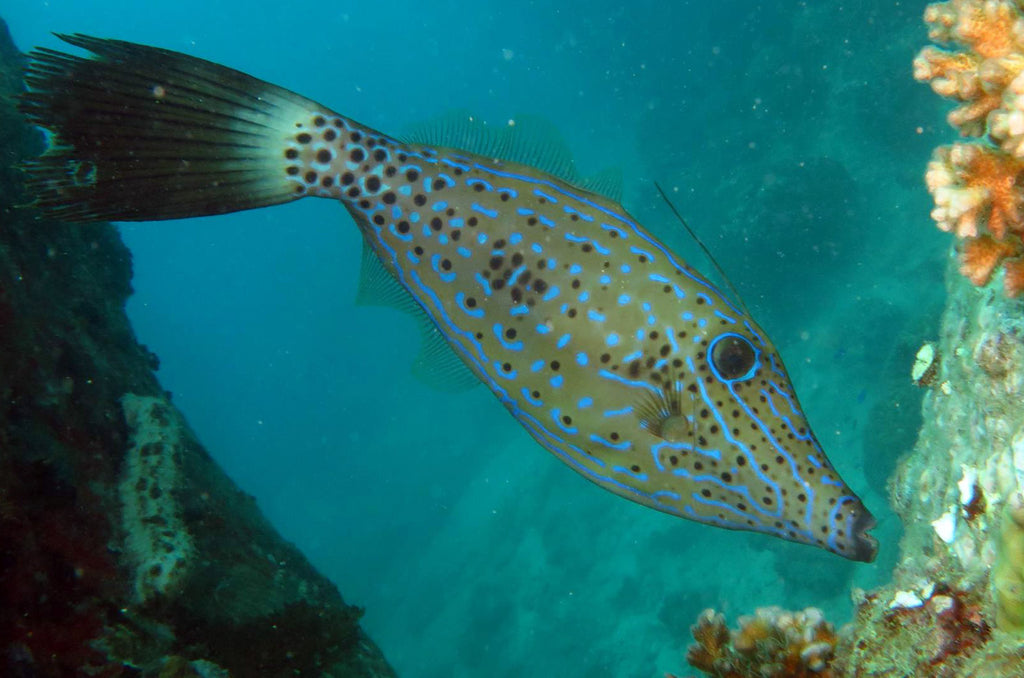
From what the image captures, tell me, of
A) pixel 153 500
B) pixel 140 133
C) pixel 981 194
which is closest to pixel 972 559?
pixel 981 194

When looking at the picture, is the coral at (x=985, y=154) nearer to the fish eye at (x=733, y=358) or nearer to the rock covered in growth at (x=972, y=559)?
the rock covered in growth at (x=972, y=559)

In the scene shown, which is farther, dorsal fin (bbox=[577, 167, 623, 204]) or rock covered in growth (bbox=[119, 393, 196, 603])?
rock covered in growth (bbox=[119, 393, 196, 603])

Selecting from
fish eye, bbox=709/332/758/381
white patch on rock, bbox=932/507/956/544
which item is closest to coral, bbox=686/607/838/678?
white patch on rock, bbox=932/507/956/544

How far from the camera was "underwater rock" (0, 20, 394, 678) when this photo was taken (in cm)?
318

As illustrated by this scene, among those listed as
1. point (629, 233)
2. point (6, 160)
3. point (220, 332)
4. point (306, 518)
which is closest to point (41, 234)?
point (6, 160)

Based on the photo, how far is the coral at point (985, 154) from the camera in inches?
83.2

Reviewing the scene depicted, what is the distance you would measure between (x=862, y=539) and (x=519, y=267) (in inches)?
70.9

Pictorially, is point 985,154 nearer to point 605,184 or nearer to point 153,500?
point 605,184

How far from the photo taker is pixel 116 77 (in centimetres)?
246

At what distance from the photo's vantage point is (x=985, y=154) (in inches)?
86.7

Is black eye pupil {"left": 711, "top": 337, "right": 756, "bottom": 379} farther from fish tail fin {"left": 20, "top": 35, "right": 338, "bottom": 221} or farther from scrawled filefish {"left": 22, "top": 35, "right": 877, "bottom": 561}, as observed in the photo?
fish tail fin {"left": 20, "top": 35, "right": 338, "bottom": 221}

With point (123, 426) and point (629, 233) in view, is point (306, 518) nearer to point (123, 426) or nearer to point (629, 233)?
point (123, 426)

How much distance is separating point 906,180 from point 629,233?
1738 cm

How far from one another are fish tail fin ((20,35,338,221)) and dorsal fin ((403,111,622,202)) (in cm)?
94
